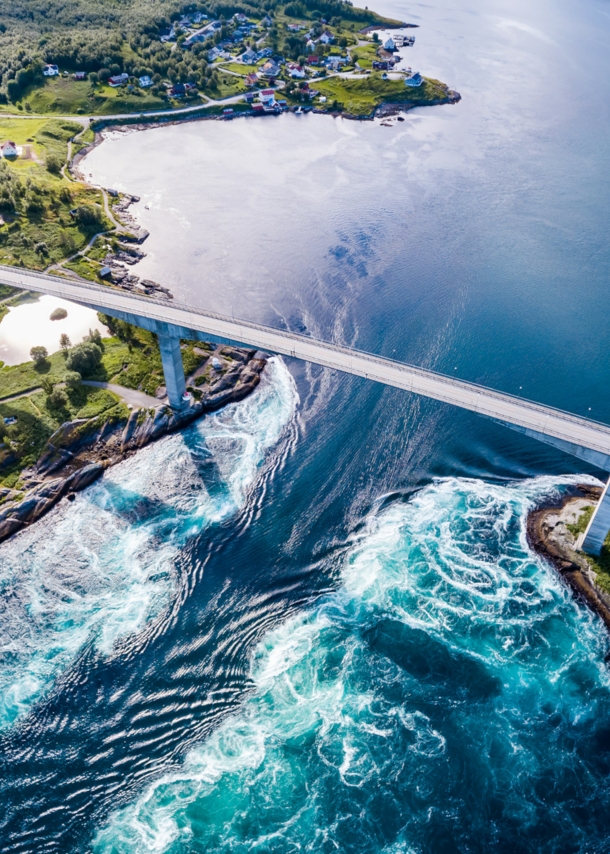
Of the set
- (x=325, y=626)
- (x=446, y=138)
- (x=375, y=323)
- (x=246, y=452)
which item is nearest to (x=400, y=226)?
(x=375, y=323)

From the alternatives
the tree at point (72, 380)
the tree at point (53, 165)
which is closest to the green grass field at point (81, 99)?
the tree at point (53, 165)

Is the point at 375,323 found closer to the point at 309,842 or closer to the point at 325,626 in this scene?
the point at 325,626

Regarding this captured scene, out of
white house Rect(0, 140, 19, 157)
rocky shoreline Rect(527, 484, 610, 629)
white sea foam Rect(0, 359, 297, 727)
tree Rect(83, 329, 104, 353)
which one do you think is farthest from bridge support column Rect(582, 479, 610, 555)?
white house Rect(0, 140, 19, 157)

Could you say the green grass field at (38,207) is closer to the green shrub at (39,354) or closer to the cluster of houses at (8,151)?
the cluster of houses at (8,151)

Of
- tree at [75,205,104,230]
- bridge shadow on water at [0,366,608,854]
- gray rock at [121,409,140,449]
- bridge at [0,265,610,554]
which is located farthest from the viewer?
tree at [75,205,104,230]

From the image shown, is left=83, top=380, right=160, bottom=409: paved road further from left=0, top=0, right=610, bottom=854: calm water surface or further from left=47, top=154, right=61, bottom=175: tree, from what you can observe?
left=47, top=154, right=61, bottom=175: tree

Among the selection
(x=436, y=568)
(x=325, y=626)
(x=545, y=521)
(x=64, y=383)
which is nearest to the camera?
(x=325, y=626)
